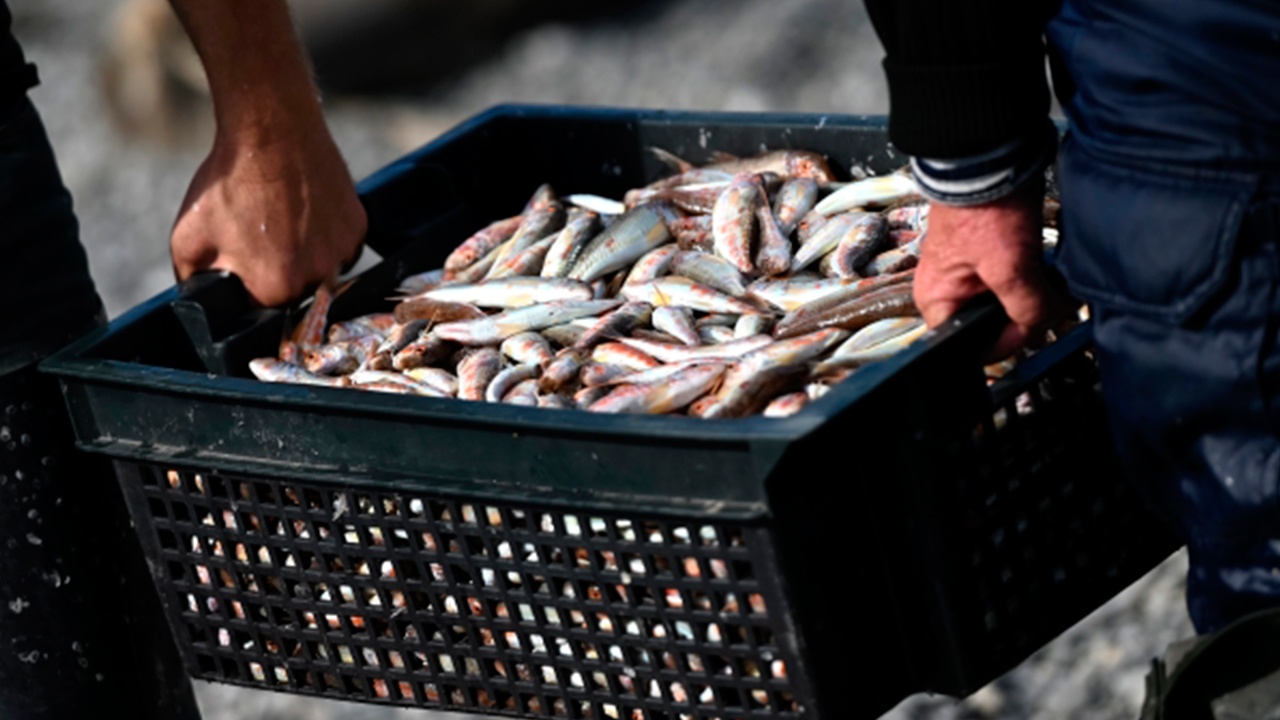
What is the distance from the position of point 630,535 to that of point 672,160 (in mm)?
1302

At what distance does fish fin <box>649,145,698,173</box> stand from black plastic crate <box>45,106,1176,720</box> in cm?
111

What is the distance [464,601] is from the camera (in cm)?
203

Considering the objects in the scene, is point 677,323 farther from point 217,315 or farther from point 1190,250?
point 1190,250

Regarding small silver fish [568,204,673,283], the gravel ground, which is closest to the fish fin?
small silver fish [568,204,673,283]

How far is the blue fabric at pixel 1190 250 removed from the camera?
1.67m

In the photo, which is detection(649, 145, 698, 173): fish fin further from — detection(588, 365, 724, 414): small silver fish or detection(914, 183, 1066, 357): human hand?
detection(914, 183, 1066, 357): human hand

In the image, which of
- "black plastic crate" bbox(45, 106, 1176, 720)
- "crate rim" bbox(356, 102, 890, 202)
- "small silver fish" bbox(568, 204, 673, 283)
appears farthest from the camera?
"crate rim" bbox(356, 102, 890, 202)

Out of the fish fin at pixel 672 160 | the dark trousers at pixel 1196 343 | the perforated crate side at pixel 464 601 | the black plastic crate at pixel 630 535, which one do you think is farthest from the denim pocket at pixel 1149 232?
the fish fin at pixel 672 160

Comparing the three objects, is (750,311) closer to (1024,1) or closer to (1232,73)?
(1024,1)

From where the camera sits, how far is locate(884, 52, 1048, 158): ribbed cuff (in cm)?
187

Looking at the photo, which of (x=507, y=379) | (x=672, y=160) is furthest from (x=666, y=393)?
(x=672, y=160)

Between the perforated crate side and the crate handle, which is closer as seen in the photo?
the perforated crate side

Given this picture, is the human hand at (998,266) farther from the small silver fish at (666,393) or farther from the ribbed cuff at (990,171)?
the small silver fish at (666,393)

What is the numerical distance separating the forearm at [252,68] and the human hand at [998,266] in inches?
45.7
